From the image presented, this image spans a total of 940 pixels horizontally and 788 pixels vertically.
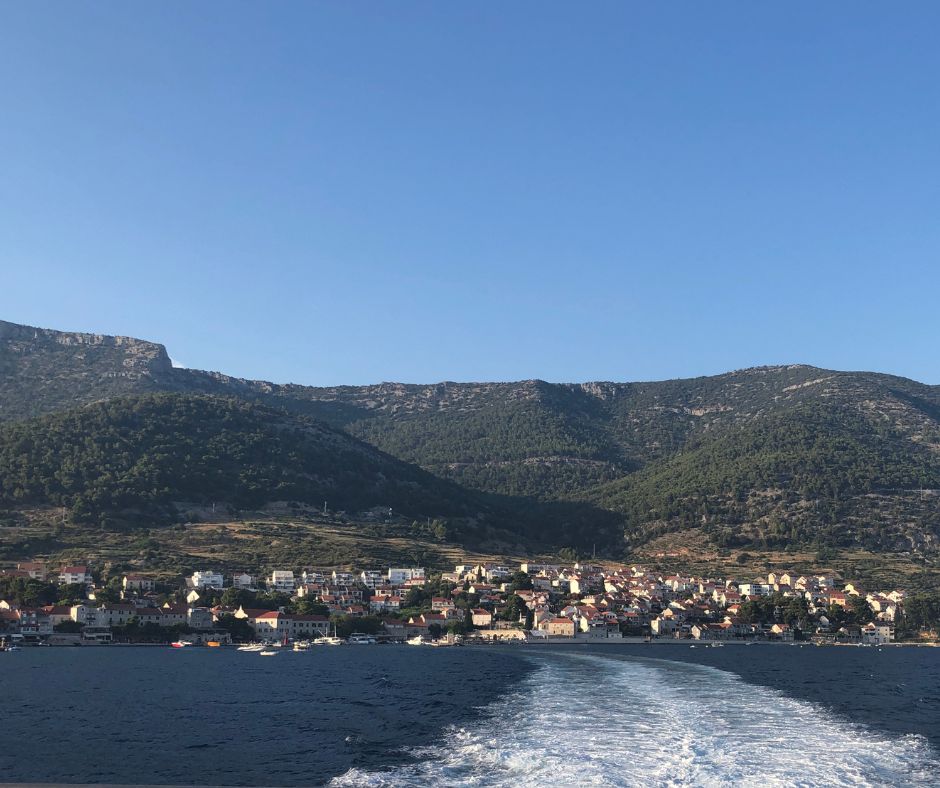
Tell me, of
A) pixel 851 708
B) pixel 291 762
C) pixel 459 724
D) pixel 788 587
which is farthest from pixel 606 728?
pixel 788 587

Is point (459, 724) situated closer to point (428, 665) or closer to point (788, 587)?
point (428, 665)

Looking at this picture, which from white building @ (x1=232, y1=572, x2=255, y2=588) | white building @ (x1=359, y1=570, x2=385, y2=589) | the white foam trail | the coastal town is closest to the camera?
the white foam trail

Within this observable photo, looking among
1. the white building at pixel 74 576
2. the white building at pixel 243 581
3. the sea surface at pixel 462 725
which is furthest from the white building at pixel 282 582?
the sea surface at pixel 462 725

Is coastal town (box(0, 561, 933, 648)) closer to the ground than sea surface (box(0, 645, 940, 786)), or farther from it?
closer to the ground

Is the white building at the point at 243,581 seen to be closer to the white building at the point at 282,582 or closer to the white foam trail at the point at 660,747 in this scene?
the white building at the point at 282,582

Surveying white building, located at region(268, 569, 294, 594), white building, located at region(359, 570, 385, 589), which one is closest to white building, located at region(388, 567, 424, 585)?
white building, located at region(359, 570, 385, 589)

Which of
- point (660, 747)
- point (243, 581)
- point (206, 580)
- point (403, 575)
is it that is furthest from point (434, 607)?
point (660, 747)

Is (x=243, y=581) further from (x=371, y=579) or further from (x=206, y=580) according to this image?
(x=371, y=579)

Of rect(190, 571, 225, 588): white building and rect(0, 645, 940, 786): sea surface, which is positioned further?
rect(190, 571, 225, 588): white building

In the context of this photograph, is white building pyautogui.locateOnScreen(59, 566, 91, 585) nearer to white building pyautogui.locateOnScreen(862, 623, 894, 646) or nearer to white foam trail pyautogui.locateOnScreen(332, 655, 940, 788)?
white foam trail pyautogui.locateOnScreen(332, 655, 940, 788)
